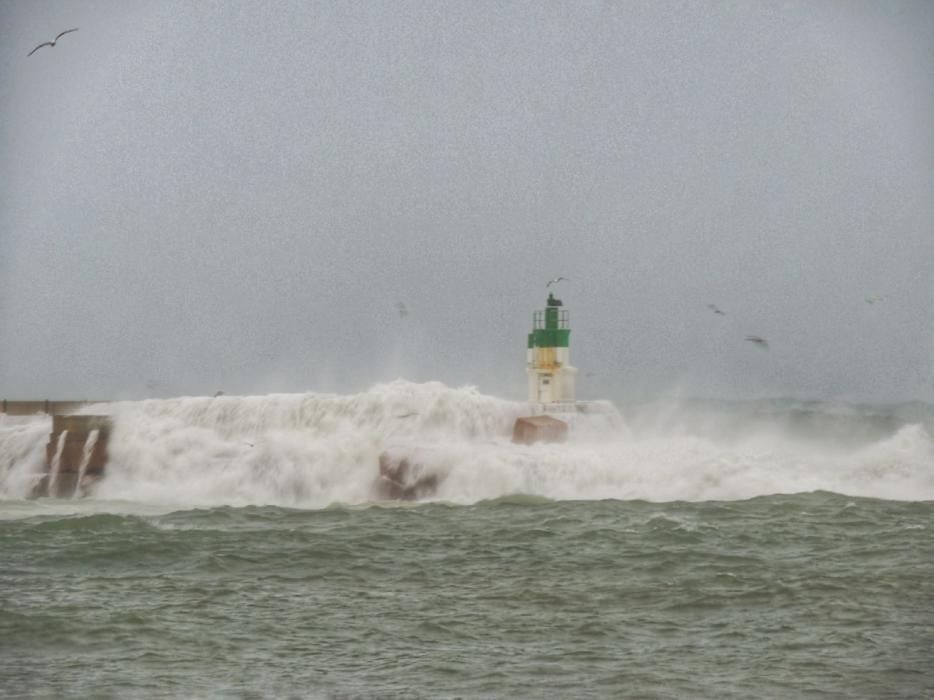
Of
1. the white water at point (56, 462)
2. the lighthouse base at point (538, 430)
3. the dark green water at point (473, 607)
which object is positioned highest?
the lighthouse base at point (538, 430)

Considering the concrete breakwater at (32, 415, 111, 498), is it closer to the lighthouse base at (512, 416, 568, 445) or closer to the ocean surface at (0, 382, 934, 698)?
the ocean surface at (0, 382, 934, 698)

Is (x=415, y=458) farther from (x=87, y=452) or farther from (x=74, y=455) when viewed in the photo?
(x=74, y=455)

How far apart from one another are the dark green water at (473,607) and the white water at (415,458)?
4.53m

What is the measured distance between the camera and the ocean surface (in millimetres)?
9734

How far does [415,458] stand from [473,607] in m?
12.6

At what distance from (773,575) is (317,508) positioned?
437 inches

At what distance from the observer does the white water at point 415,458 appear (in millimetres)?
24188

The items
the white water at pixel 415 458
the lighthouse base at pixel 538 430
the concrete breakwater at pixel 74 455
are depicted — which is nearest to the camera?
the white water at pixel 415 458

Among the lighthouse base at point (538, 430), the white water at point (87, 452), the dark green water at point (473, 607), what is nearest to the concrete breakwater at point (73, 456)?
the white water at point (87, 452)

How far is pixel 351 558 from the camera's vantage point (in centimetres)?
1539

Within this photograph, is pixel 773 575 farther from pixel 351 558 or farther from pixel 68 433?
pixel 68 433

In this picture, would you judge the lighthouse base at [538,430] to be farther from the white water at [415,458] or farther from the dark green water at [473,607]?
the dark green water at [473,607]

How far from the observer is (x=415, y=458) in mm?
24688

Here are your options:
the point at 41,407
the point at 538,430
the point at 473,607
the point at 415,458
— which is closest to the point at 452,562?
the point at 473,607
